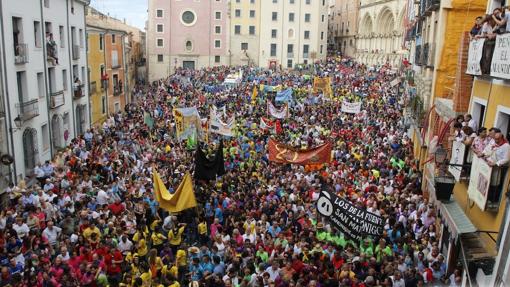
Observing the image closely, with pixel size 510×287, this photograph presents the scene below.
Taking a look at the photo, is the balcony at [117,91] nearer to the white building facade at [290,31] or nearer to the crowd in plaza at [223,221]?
the crowd in plaza at [223,221]

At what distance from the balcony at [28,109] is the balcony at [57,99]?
1882 mm

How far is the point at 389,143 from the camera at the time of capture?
76.5ft

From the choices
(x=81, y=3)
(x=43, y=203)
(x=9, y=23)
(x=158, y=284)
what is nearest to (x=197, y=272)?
(x=158, y=284)

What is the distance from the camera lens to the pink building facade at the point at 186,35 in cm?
6969

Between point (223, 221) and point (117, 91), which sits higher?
point (117, 91)

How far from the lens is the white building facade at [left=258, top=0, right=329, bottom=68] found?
7312 cm

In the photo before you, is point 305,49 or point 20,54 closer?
point 20,54

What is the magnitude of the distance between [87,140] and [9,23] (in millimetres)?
6565

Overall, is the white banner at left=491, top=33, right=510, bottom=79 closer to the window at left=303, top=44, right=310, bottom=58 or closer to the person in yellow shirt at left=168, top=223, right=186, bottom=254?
the person in yellow shirt at left=168, top=223, right=186, bottom=254

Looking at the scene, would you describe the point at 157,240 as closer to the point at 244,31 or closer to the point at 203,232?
the point at 203,232

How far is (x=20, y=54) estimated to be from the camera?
20.8 m

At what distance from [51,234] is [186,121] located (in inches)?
346

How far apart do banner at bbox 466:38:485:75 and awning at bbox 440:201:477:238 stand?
303 centimetres

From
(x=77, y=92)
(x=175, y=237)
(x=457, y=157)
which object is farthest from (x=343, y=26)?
(x=175, y=237)
